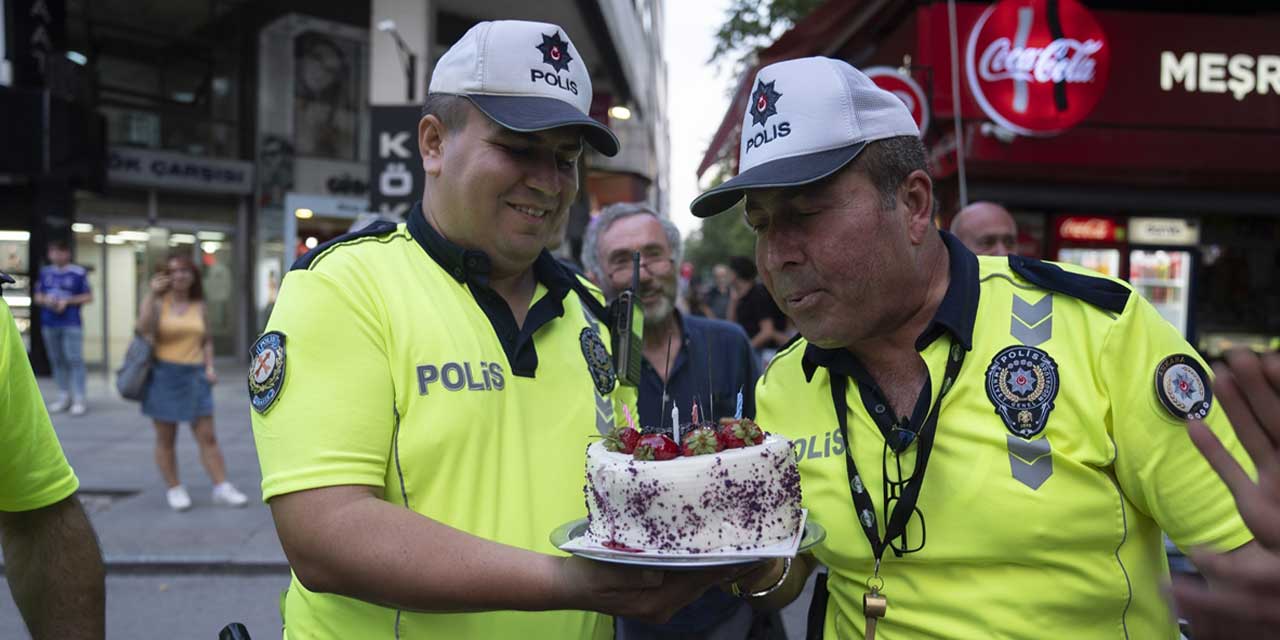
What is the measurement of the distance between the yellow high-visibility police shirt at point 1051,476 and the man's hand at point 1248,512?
0.57 metres

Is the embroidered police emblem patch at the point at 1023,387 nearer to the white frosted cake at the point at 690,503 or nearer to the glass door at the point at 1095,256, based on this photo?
the white frosted cake at the point at 690,503

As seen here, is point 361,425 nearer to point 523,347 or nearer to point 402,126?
point 523,347

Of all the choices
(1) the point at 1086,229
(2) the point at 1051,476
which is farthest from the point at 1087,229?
(2) the point at 1051,476

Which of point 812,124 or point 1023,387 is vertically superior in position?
point 812,124

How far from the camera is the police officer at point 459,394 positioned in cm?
157

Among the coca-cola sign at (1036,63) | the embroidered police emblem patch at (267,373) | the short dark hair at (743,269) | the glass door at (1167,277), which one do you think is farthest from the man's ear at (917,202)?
the glass door at (1167,277)

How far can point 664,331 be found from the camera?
4.48m

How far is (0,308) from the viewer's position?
1775mm

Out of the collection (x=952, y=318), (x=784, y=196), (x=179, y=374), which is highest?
(x=784, y=196)

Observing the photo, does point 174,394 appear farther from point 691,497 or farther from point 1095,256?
point 1095,256

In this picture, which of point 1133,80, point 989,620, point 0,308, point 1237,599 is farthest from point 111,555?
point 1133,80

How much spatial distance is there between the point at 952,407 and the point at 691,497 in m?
0.61

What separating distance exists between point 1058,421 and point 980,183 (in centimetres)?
982

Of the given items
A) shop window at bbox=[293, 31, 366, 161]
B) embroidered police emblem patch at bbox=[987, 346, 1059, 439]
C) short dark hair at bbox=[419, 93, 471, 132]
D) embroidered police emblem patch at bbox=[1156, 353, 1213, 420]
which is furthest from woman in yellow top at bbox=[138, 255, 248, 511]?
shop window at bbox=[293, 31, 366, 161]
